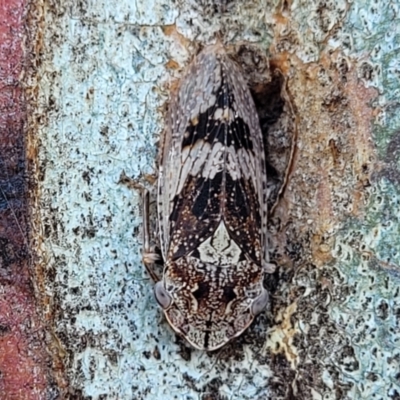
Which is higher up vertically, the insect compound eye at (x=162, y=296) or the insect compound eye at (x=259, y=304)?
the insect compound eye at (x=162, y=296)

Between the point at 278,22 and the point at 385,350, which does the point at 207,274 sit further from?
the point at 278,22

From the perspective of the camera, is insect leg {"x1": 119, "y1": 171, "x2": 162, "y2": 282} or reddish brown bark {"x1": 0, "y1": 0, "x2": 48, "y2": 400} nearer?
reddish brown bark {"x1": 0, "y1": 0, "x2": 48, "y2": 400}

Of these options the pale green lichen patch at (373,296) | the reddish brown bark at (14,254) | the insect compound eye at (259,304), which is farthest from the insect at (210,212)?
the reddish brown bark at (14,254)

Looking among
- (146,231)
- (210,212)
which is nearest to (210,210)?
(210,212)

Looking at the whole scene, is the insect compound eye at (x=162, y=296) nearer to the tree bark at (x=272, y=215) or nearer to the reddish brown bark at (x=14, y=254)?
the tree bark at (x=272, y=215)

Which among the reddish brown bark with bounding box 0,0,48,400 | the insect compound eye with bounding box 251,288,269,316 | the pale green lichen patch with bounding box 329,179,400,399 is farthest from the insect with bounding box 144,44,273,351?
the reddish brown bark with bounding box 0,0,48,400

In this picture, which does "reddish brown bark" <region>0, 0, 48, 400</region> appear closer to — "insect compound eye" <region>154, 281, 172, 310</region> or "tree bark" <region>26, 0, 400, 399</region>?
"tree bark" <region>26, 0, 400, 399</region>

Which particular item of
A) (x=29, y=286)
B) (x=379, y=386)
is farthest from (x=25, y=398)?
(x=379, y=386)

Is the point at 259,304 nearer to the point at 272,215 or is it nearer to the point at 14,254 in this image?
the point at 272,215
